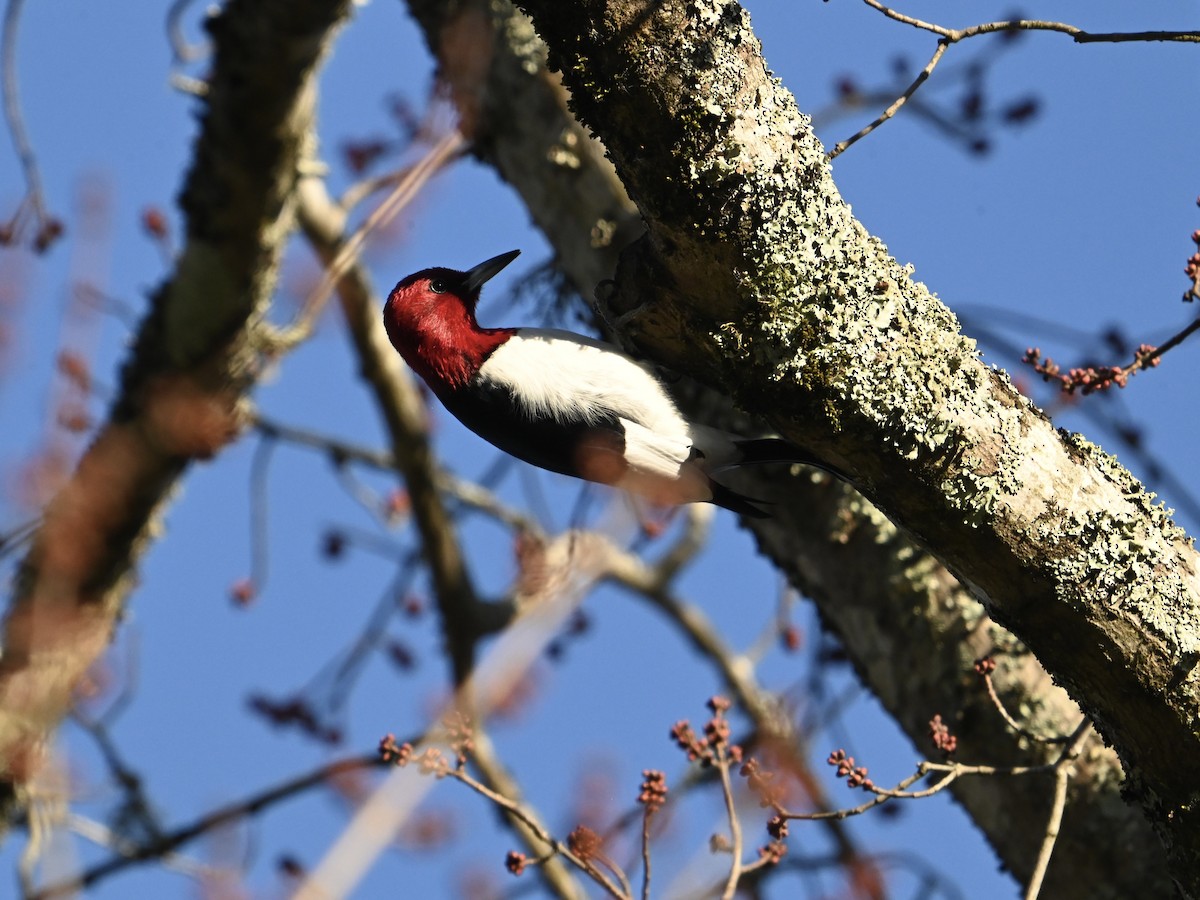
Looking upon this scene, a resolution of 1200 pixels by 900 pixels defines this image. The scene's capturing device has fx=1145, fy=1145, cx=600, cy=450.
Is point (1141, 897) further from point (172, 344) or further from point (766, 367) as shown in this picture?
point (172, 344)

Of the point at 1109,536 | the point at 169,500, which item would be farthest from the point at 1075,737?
the point at 169,500

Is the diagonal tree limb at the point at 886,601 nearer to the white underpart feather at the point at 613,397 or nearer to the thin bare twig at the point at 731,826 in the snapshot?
the white underpart feather at the point at 613,397

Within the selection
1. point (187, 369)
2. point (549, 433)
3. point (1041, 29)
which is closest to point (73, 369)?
point (187, 369)

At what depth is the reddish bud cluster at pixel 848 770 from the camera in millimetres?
1907

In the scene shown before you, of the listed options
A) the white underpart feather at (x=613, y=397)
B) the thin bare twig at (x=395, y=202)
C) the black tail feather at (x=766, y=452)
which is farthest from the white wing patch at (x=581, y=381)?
the thin bare twig at (x=395, y=202)

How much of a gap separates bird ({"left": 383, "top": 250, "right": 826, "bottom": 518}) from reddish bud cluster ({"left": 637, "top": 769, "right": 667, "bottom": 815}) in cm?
97

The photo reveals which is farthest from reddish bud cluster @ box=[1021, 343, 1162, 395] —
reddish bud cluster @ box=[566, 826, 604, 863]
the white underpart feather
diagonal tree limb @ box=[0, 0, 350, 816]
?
diagonal tree limb @ box=[0, 0, 350, 816]

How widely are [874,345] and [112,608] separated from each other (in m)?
3.12

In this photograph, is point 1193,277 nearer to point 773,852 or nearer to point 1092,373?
point 1092,373

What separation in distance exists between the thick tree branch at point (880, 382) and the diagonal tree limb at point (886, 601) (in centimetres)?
66

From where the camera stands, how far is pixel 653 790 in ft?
6.40

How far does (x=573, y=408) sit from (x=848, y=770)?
118 cm

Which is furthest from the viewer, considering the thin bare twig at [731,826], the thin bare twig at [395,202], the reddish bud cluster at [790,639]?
the reddish bud cluster at [790,639]

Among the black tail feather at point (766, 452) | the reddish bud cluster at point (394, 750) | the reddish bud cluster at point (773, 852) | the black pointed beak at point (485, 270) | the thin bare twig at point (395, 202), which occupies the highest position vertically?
the thin bare twig at point (395, 202)
